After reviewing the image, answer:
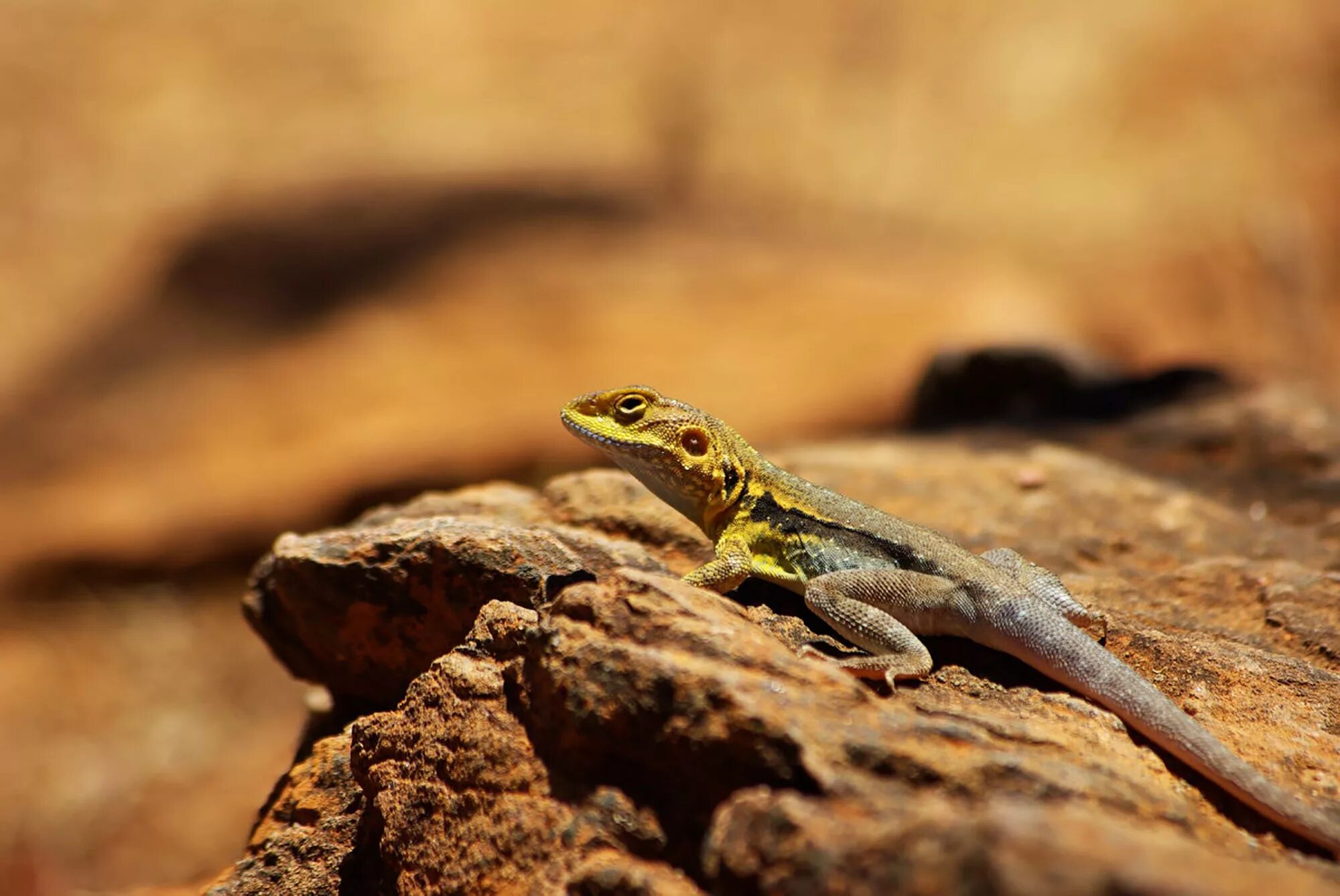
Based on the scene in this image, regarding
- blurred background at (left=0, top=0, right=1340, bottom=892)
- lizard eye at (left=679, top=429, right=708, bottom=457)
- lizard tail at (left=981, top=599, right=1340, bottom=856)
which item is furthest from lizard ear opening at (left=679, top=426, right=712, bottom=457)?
blurred background at (left=0, top=0, right=1340, bottom=892)

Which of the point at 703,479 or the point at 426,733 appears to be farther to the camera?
the point at 703,479

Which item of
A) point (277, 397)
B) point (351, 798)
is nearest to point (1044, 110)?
point (277, 397)

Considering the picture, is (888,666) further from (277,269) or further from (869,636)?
(277,269)

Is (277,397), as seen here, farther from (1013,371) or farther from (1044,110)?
(1044,110)

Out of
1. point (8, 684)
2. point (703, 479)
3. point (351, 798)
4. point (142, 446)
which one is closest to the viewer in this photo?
point (351, 798)

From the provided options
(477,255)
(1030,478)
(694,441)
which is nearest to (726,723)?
(694,441)

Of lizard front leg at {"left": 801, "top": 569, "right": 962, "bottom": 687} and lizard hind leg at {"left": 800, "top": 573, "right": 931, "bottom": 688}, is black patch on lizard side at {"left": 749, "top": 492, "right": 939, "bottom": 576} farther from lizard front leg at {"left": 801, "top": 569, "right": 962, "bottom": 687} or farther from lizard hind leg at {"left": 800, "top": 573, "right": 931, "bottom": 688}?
lizard hind leg at {"left": 800, "top": 573, "right": 931, "bottom": 688}
